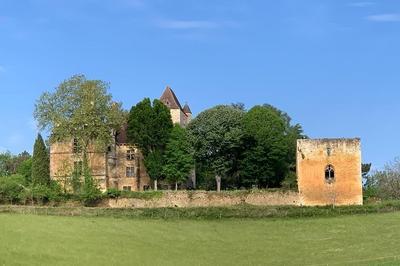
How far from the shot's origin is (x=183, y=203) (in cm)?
6600

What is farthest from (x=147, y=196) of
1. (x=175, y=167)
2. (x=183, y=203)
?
(x=175, y=167)

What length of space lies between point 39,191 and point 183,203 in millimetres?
15067

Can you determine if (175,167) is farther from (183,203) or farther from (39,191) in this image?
(39,191)

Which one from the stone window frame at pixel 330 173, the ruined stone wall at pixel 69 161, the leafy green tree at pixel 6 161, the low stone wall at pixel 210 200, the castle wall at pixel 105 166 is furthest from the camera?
the leafy green tree at pixel 6 161

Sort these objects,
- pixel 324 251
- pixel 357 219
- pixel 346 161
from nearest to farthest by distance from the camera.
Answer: pixel 324 251
pixel 357 219
pixel 346 161

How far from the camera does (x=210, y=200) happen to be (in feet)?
215

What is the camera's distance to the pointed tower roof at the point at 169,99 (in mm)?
89438

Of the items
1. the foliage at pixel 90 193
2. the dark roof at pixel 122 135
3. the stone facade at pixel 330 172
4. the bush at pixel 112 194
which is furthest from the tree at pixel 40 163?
the stone facade at pixel 330 172

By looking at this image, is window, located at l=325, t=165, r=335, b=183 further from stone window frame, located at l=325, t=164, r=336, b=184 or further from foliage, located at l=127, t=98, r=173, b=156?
foliage, located at l=127, t=98, r=173, b=156

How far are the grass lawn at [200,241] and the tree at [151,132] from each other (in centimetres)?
2259

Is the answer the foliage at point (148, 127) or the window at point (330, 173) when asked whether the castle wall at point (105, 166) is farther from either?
the window at point (330, 173)

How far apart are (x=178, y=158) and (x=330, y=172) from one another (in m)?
19.1

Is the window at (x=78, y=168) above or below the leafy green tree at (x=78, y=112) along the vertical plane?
below

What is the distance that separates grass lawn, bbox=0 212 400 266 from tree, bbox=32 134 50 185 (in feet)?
93.5
